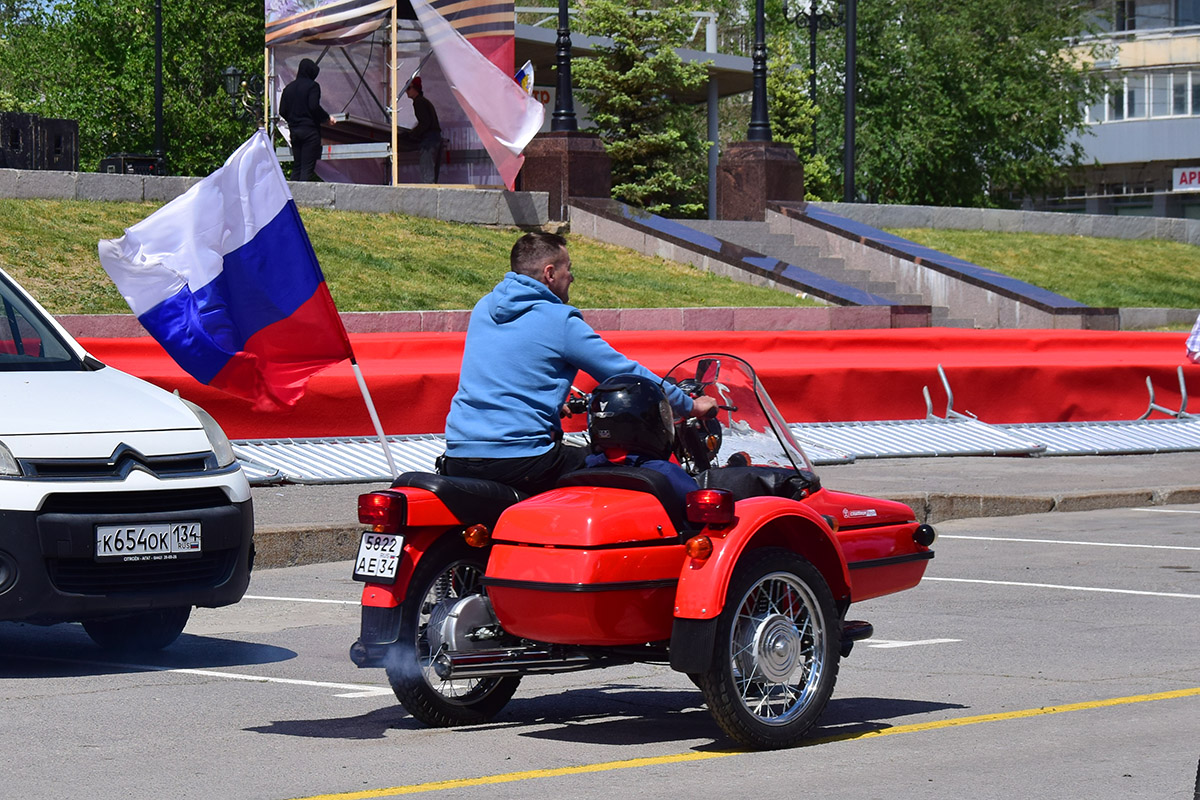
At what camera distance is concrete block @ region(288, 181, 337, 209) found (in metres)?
24.8

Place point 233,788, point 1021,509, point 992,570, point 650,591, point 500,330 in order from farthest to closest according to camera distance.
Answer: point 1021,509, point 992,570, point 500,330, point 650,591, point 233,788

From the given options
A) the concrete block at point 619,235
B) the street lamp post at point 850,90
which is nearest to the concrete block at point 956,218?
the street lamp post at point 850,90

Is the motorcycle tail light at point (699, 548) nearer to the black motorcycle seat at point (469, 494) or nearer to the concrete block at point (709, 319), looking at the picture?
the black motorcycle seat at point (469, 494)

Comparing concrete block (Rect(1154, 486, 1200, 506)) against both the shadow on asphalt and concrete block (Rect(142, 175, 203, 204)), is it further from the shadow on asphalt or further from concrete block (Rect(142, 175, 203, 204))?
concrete block (Rect(142, 175, 203, 204))

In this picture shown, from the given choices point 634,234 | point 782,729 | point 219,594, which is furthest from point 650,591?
point 634,234

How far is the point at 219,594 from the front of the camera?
25.3ft

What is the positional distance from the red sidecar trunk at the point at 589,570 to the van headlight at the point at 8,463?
2306 millimetres

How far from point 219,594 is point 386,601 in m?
1.73

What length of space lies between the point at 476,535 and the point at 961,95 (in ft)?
135

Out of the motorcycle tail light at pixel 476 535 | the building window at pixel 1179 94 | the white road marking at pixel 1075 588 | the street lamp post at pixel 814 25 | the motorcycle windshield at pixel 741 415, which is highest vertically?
the building window at pixel 1179 94

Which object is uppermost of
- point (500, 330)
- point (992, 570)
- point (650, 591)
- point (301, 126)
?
point (301, 126)

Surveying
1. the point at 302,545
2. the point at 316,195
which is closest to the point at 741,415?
the point at 302,545

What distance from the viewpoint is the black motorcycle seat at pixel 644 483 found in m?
6.03

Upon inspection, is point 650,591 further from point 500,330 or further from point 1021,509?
point 1021,509
